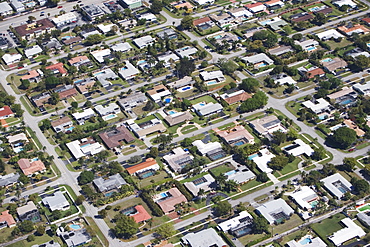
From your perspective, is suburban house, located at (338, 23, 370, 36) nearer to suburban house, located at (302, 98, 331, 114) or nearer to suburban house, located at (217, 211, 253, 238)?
suburban house, located at (302, 98, 331, 114)

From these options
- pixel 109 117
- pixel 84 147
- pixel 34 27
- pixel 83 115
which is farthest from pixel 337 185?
pixel 34 27

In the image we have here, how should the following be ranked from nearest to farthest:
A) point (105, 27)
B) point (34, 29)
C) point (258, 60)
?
point (258, 60)
point (34, 29)
point (105, 27)

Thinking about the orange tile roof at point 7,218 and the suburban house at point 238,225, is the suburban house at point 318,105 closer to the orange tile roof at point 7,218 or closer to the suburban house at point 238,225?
the suburban house at point 238,225

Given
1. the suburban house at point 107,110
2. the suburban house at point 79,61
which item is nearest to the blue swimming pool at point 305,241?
the suburban house at point 107,110

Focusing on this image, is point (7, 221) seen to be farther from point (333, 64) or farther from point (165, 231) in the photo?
point (333, 64)

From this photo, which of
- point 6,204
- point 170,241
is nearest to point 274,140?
point 170,241

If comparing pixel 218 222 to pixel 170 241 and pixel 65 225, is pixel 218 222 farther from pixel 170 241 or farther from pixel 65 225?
pixel 65 225
